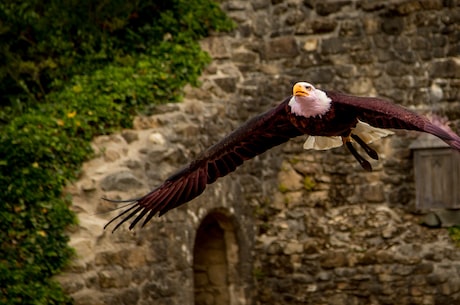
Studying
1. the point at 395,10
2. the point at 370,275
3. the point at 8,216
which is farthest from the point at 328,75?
the point at 8,216

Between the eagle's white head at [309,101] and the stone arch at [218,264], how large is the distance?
357 centimetres

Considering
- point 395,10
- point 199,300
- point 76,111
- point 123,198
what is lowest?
point 199,300

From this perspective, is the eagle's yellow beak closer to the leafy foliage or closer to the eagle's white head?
the eagle's white head

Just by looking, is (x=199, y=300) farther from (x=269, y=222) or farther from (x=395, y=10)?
(x=395, y=10)

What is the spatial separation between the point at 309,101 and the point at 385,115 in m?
0.48

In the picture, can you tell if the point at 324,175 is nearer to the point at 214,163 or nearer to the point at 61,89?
the point at 61,89

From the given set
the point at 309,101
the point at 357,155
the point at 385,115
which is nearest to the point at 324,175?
the point at 357,155

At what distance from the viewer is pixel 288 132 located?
28.5ft

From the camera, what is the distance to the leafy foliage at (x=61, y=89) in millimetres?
9930

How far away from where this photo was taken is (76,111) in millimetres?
10719

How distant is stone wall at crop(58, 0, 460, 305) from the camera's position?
38.2 feet

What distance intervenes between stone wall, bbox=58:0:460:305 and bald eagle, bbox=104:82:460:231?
255cm

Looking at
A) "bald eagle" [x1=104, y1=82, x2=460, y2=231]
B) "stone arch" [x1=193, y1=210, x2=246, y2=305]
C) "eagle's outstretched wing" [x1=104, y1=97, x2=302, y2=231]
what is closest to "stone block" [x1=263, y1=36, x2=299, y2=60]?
"stone arch" [x1=193, y1=210, x2=246, y2=305]

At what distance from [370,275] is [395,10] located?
88.9 inches
